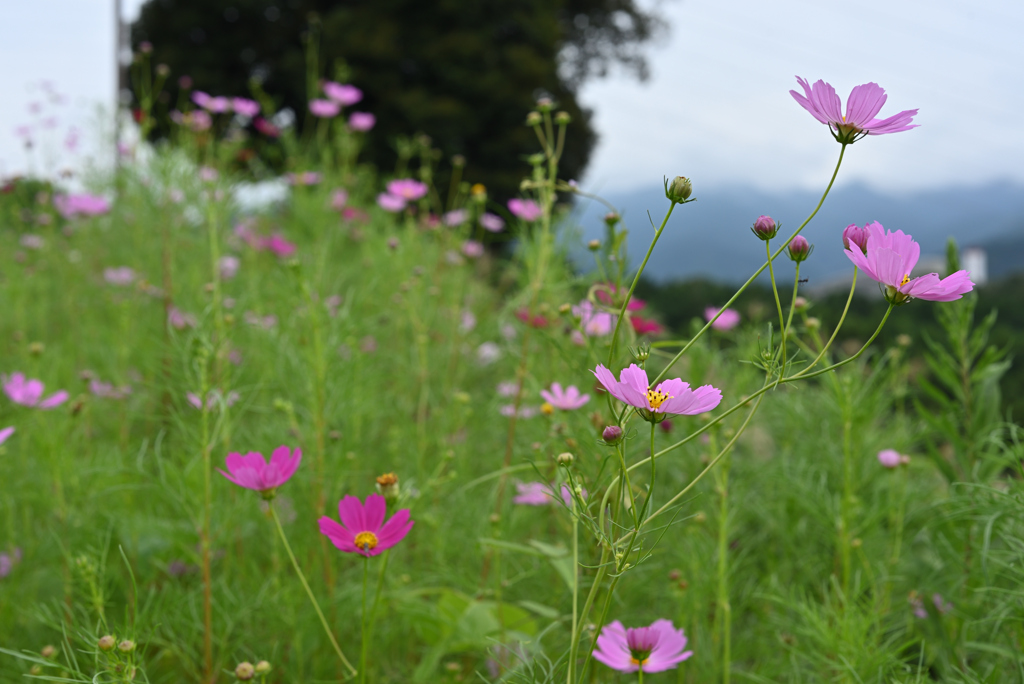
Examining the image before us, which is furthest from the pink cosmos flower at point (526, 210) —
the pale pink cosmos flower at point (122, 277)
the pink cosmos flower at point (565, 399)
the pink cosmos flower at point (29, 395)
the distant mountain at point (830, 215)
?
the distant mountain at point (830, 215)

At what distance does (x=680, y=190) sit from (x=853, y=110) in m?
0.14

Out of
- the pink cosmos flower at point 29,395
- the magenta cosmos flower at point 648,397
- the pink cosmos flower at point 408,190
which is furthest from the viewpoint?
the pink cosmos flower at point 408,190

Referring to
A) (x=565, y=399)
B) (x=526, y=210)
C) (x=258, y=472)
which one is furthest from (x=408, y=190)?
(x=258, y=472)

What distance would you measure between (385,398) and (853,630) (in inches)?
45.7

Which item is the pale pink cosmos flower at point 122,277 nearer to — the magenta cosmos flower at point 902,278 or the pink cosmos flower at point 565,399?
the pink cosmos flower at point 565,399

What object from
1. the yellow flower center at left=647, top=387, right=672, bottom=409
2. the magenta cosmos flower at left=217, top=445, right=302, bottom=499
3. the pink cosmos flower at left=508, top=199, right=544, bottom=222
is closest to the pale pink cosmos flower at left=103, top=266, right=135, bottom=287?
the pink cosmos flower at left=508, top=199, right=544, bottom=222

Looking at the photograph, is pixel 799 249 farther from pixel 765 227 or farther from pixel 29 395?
pixel 29 395

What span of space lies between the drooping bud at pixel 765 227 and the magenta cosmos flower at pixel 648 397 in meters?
0.14

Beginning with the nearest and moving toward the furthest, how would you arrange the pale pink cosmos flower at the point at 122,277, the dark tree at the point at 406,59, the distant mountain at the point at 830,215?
the pale pink cosmos flower at the point at 122,277 → the dark tree at the point at 406,59 → the distant mountain at the point at 830,215

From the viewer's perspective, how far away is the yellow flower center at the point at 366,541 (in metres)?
0.60

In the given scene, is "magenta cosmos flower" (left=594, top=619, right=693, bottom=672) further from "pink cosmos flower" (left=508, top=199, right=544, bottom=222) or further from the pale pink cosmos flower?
the pale pink cosmos flower

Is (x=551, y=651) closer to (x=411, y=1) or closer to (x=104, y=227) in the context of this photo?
(x=104, y=227)

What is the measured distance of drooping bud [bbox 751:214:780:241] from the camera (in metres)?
0.51

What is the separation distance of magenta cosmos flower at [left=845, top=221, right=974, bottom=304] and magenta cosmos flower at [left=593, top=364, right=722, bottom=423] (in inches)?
5.6
